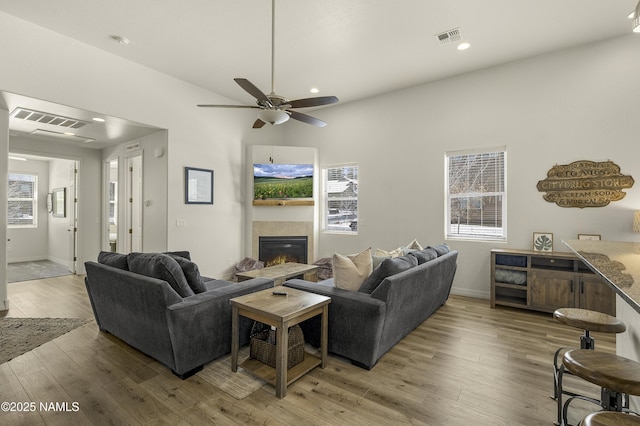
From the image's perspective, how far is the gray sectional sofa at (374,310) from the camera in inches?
96.0

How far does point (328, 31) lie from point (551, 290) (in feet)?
13.8

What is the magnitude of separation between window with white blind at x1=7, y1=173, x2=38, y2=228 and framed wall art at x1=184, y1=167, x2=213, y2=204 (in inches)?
232

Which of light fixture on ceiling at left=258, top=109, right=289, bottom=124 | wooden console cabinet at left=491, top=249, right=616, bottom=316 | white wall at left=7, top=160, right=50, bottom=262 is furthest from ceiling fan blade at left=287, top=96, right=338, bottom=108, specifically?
white wall at left=7, top=160, right=50, bottom=262

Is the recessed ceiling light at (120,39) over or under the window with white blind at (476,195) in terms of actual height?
over

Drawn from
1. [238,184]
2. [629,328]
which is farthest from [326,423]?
[238,184]

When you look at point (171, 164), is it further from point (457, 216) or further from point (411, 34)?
point (457, 216)

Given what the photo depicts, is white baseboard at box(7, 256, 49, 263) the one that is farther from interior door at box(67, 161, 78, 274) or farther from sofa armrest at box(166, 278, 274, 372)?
sofa armrest at box(166, 278, 274, 372)

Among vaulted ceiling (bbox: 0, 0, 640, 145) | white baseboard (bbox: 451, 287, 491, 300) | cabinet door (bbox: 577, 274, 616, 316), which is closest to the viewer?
vaulted ceiling (bbox: 0, 0, 640, 145)

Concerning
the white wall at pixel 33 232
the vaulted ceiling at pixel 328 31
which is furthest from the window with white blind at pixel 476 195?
the white wall at pixel 33 232

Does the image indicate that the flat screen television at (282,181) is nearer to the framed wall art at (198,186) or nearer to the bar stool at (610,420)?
the framed wall art at (198,186)

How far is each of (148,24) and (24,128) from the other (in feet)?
10.9

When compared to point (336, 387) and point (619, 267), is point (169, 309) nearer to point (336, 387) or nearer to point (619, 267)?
point (336, 387)

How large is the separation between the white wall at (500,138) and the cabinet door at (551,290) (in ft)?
1.84

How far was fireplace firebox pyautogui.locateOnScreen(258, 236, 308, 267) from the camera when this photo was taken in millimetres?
5934
